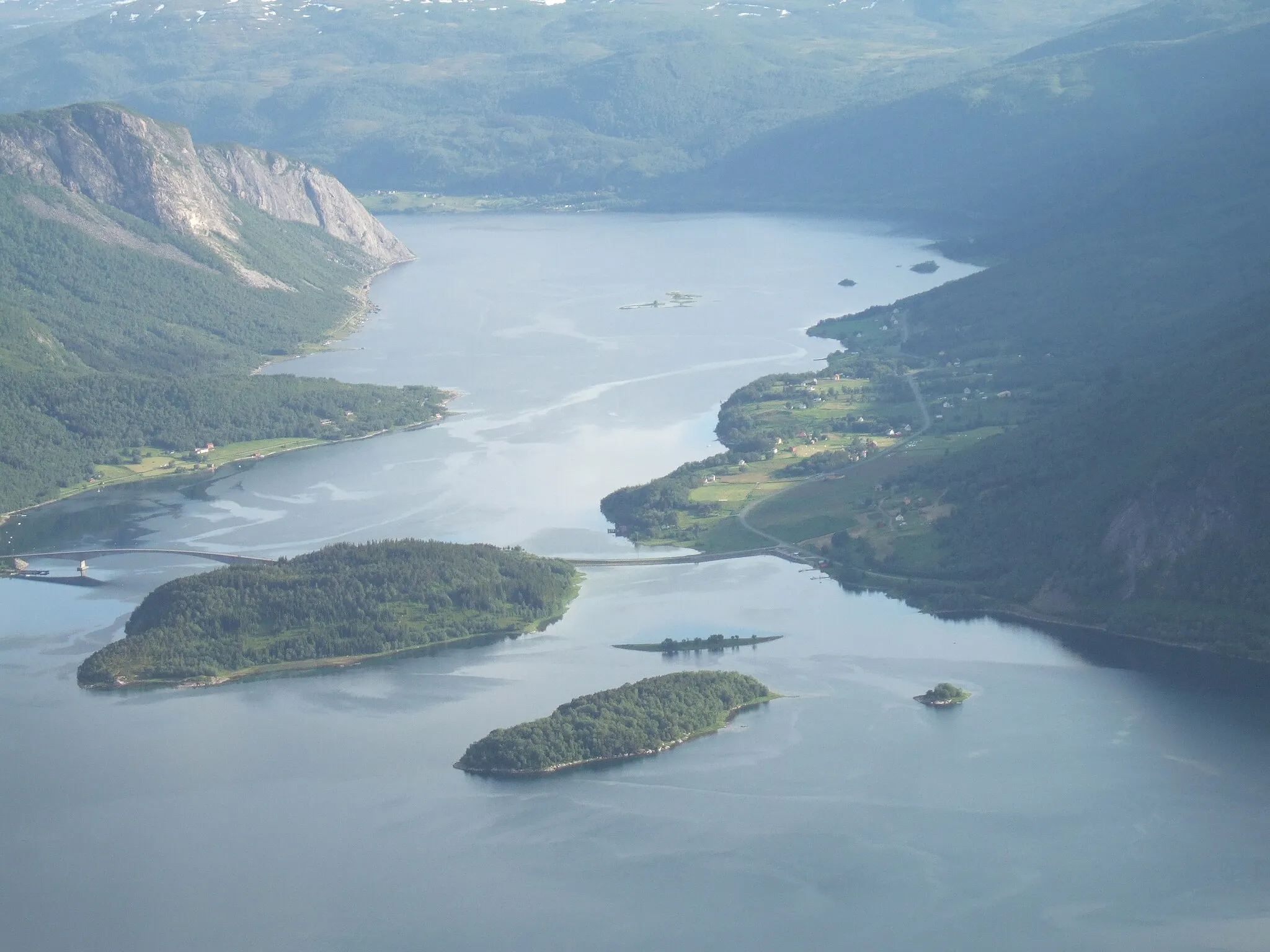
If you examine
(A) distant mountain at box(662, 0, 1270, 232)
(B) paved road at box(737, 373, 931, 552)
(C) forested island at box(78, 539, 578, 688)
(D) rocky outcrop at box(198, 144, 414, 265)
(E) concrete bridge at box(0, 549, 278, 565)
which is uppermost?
(A) distant mountain at box(662, 0, 1270, 232)

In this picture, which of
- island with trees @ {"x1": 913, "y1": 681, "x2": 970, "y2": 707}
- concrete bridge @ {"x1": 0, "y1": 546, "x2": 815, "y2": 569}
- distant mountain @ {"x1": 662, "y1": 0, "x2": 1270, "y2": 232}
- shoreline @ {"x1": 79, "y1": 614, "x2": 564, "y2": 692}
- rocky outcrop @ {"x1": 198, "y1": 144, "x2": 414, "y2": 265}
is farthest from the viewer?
distant mountain @ {"x1": 662, "y1": 0, "x2": 1270, "y2": 232}

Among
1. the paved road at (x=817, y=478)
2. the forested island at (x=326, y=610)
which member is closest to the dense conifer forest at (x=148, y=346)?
the forested island at (x=326, y=610)

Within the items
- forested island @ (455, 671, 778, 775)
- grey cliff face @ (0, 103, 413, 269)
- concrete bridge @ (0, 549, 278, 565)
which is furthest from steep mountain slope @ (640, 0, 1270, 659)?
grey cliff face @ (0, 103, 413, 269)

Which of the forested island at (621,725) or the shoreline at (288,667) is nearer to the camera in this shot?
the forested island at (621,725)

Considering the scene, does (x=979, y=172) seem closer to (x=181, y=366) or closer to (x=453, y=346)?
(x=453, y=346)

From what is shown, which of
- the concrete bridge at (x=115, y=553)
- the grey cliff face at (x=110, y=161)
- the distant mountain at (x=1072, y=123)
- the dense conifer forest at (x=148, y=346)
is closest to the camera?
the concrete bridge at (x=115, y=553)

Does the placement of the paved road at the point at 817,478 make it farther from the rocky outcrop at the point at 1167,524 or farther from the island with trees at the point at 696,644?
the rocky outcrop at the point at 1167,524

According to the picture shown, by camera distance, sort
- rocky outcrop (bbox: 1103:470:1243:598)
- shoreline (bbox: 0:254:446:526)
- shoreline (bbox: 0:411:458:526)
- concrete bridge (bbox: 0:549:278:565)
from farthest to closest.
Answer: shoreline (bbox: 0:254:446:526) < shoreline (bbox: 0:411:458:526) < concrete bridge (bbox: 0:549:278:565) < rocky outcrop (bbox: 1103:470:1243:598)

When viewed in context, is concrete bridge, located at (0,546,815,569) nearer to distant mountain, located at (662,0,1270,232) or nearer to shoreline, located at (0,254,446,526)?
shoreline, located at (0,254,446,526)
